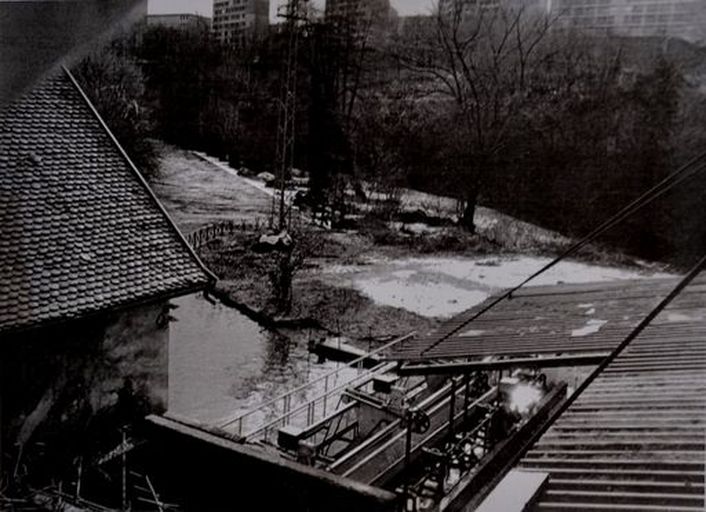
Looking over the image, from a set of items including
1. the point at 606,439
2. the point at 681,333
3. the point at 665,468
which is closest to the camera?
the point at 665,468

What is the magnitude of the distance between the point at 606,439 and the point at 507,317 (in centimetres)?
252

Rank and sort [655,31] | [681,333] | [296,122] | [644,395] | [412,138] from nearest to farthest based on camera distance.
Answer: [644,395], [681,333], [655,31], [296,122], [412,138]

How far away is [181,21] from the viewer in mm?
7918

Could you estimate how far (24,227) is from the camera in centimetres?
575

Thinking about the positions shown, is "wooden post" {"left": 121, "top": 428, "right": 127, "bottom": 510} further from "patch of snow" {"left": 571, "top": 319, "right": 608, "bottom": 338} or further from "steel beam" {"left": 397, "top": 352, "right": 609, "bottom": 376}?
"patch of snow" {"left": 571, "top": 319, "right": 608, "bottom": 338}

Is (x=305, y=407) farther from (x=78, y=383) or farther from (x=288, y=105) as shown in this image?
(x=288, y=105)

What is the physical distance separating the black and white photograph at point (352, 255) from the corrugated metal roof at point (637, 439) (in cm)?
1

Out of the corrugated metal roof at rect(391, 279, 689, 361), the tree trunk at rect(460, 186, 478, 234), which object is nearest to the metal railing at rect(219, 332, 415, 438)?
the corrugated metal roof at rect(391, 279, 689, 361)

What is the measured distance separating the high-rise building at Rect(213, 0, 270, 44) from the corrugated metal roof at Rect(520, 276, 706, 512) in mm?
6657

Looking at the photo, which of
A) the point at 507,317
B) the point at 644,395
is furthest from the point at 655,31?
the point at 644,395

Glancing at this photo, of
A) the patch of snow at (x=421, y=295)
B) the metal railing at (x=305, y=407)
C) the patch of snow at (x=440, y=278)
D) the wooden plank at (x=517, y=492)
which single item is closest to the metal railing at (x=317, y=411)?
the metal railing at (x=305, y=407)

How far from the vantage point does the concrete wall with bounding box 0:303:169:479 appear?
211 inches

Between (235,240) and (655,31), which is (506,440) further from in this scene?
(235,240)

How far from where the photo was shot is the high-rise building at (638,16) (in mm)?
5105
